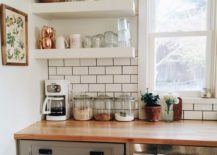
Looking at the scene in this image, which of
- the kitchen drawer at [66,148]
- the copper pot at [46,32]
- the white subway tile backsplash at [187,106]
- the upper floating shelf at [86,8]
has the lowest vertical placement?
the kitchen drawer at [66,148]

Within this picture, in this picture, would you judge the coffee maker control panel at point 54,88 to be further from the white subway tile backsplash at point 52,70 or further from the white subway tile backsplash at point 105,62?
the white subway tile backsplash at point 105,62

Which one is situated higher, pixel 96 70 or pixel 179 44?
pixel 179 44

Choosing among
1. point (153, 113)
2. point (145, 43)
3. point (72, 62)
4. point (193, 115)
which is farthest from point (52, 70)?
point (193, 115)

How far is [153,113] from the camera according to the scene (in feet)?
6.70

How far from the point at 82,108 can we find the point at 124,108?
1.20ft

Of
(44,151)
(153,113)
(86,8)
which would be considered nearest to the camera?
(44,151)

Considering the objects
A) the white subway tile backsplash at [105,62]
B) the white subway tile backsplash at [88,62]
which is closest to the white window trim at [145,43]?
the white subway tile backsplash at [105,62]

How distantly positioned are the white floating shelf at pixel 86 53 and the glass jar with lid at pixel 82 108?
1.30 feet

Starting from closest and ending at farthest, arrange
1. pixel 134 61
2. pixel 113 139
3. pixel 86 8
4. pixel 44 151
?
pixel 113 139
pixel 44 151
pixel 86 8
pixel 134 61

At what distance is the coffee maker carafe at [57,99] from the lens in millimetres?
2109

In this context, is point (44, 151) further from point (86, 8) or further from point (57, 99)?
point (86, 8)

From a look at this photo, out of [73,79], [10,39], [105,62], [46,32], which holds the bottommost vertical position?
[73,79]

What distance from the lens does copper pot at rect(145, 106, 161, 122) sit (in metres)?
2.04

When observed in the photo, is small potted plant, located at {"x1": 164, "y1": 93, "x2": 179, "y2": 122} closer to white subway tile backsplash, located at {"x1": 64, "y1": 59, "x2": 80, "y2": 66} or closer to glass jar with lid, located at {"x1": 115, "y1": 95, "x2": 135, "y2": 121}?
glass jar with lid, located at {"x1": 115, "y1": 95, "x2": 135, "y2": 121}
